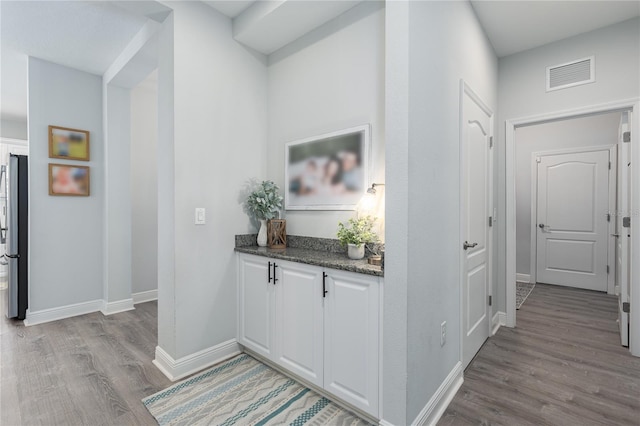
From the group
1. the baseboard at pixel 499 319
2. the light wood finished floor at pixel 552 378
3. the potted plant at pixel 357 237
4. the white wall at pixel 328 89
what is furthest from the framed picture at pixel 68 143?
the baseboard at pixel 499 319

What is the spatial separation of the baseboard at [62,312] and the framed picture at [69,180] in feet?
4.11

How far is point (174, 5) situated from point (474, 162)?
8.20 ft

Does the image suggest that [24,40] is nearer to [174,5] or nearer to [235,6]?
[174,5]

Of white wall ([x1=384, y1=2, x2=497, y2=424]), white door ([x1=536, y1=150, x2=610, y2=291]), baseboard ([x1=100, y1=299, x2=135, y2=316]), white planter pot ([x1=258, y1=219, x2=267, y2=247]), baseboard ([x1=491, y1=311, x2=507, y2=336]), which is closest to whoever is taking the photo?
white wall ([x1=384, y1=2, x2=497, y2=424])

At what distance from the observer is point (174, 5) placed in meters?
2.17

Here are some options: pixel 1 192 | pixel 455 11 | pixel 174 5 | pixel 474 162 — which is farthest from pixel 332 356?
pixel 1 192

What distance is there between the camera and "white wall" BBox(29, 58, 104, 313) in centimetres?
322

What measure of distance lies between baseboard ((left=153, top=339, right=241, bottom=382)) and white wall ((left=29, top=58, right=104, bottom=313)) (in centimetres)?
186

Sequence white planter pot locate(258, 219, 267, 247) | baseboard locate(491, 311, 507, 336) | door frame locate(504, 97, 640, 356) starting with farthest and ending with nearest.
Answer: baseboard locate(491, 311, 507, 336), white planter pot locate(258, 219, 267, 247), door frame locate(504, 97, 640, 356)

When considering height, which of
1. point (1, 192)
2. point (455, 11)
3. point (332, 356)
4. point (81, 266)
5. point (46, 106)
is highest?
point (455, 11)

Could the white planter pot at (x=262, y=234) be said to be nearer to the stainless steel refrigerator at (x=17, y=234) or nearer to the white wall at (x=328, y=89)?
the white wall at (x=328, y=89)

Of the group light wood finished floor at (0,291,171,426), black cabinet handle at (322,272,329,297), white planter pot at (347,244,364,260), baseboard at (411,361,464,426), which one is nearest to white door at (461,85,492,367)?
baseboard at (411,361,464,426)

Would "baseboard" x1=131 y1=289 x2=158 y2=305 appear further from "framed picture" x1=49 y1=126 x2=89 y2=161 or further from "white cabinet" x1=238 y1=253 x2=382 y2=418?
"white cabinet" x1=238 y1=253 x2=382 y2=418

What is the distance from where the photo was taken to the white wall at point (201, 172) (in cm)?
222
